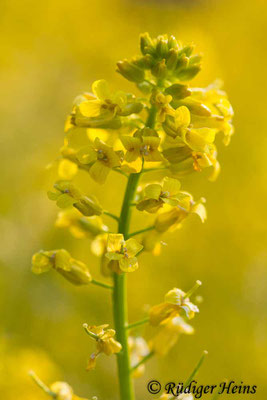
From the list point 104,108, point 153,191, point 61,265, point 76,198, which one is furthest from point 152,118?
point 61,265

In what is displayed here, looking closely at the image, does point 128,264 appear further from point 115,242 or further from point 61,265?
point 61,265

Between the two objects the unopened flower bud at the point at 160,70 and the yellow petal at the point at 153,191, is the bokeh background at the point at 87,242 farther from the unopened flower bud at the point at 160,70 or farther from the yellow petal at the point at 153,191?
the unopened flower bud at the point at 160,70

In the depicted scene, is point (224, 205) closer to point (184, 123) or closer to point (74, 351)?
point (74, 351)

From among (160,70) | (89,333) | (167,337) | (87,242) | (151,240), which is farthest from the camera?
(87,242)

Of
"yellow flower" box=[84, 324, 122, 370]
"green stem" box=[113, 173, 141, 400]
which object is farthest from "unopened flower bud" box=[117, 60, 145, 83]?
"yellow flower" box=[84, 324, 122, 370]

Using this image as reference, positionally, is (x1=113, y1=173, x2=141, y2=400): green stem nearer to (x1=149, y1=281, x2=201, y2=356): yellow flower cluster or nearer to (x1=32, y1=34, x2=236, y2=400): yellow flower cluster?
(x1=32, y1=34, x2=236, y2=400): yellow flower cluster

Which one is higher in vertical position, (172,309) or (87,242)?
(87,242)

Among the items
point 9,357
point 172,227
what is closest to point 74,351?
point 9,357
